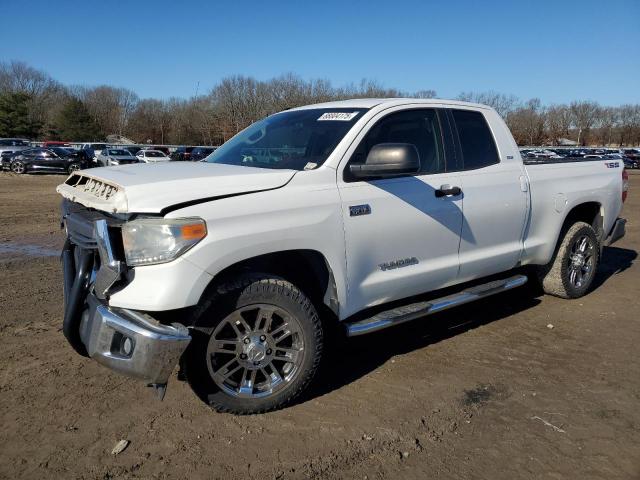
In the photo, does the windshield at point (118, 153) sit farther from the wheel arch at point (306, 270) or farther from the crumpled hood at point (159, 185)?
the wheel arch at point (306, 270)

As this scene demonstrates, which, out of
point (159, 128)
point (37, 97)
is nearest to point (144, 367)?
point (159, 128)

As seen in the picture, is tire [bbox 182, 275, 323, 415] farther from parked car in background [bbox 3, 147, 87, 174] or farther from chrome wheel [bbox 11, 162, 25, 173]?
chrome wheel [bbox 11, 162, 25, 173]

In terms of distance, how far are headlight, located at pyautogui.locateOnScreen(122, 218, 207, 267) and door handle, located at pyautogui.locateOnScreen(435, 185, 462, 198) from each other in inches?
75.4

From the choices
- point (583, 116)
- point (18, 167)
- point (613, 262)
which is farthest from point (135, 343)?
point (583, 116)

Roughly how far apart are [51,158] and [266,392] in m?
29.3

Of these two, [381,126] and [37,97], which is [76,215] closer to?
[381,126]

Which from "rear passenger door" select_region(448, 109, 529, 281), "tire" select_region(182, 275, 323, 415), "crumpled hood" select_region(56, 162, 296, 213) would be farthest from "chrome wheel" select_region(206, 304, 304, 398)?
"rear passenger door" select_region(448, 109, 529, 281)

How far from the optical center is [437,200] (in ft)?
Result: 13.3

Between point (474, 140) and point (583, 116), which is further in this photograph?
point (583, 116)

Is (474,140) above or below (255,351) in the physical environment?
above

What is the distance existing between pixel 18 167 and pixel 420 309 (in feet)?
100

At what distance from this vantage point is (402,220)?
3.80m

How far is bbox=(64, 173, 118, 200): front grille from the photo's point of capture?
3127 mm

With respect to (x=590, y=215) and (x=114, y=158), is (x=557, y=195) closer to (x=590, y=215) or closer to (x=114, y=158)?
(x=590, y=215)
